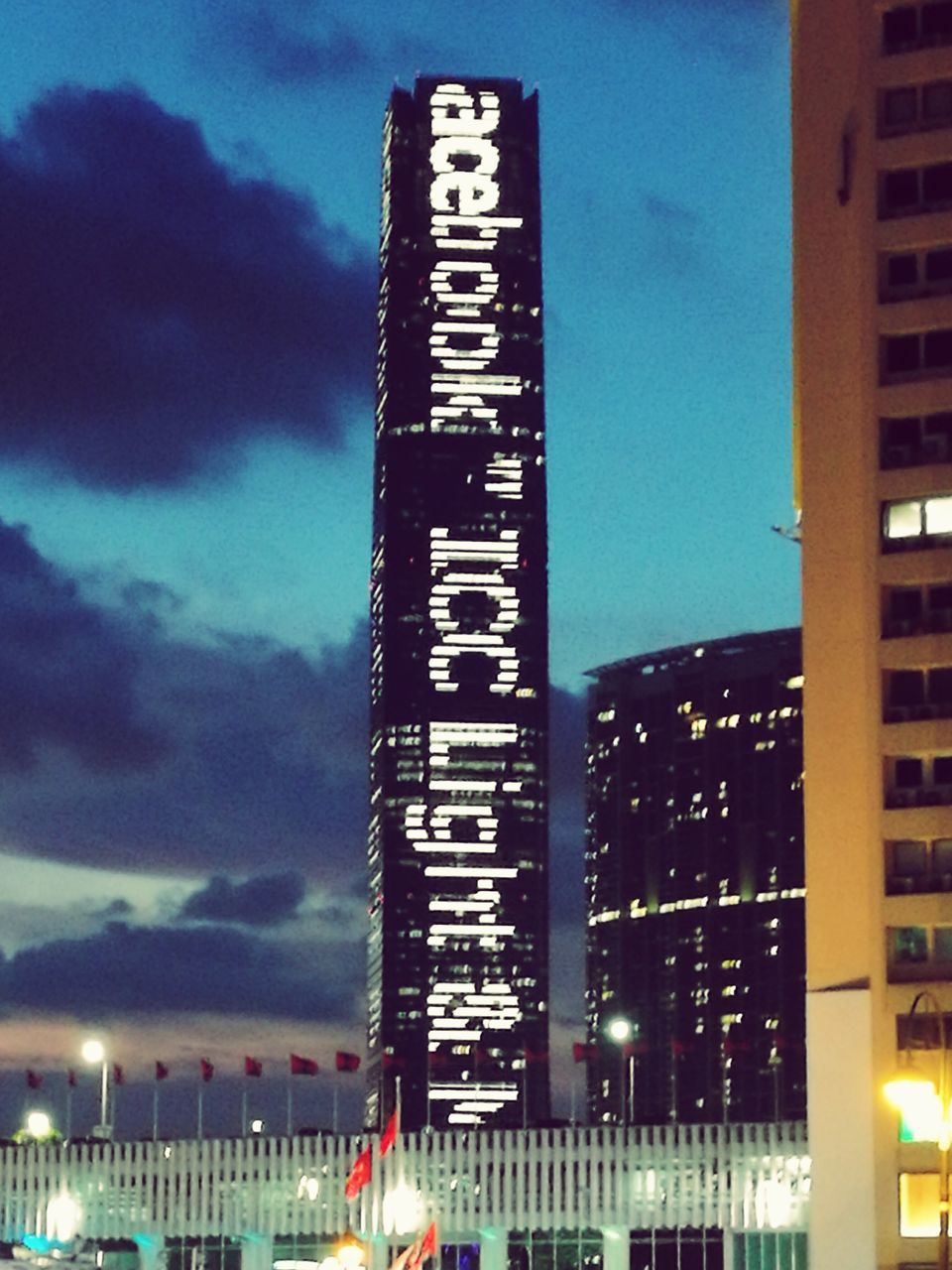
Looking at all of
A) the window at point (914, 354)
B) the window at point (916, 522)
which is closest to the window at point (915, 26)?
the window at point (914, 354)

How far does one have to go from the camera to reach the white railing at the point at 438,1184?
5054 inches

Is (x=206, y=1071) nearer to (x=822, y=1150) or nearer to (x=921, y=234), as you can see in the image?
(x=822, y=1150)

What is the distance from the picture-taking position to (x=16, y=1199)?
483ft

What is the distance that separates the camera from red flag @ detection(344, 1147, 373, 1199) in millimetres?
127500

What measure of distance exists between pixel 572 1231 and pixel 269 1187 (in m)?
15.8

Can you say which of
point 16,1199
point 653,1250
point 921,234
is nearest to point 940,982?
point 921,234

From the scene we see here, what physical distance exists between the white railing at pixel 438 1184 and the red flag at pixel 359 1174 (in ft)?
2.45

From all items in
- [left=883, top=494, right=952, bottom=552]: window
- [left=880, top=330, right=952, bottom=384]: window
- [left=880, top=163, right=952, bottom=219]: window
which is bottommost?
[left=883, top=494, right=952, bottom=552]: window

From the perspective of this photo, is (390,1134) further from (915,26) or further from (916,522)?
(915,26)

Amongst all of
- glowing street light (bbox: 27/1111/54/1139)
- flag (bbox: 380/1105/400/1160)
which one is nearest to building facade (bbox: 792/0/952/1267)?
flag (bbox: 380/1105/400/1160)

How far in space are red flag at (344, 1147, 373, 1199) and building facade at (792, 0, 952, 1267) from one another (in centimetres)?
3788

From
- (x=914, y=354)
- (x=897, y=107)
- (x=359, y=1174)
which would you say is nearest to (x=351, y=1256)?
(x=914, y=354)

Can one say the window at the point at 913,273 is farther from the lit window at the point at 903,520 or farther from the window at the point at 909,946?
the window at the point at 909,946

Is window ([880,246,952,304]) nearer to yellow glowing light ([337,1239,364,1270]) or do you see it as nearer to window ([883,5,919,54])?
window ([883,5,919,54])
